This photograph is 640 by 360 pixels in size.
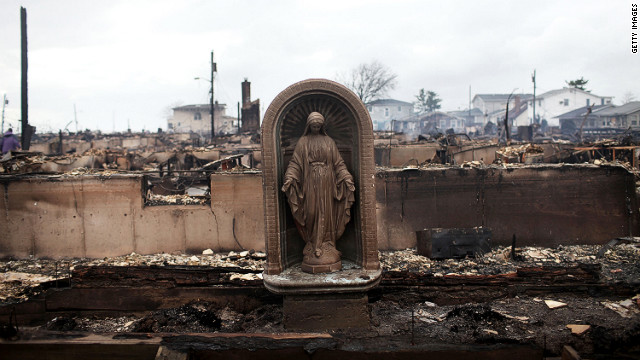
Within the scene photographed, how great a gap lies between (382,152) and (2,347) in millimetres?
11313

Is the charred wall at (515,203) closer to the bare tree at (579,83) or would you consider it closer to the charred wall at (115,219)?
the charred wall at (115,219)

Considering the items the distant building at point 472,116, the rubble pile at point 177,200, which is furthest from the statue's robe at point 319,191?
the distant building at point 472,116

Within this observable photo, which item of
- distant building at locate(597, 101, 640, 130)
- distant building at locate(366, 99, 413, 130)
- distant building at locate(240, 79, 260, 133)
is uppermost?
distant building at locate(366, 99, 413, 130)

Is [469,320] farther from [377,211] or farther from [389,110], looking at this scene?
[389,110]

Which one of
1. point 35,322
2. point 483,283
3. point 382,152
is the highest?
point 382,152

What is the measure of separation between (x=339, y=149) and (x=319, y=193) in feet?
2.54

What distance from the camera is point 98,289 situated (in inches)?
222

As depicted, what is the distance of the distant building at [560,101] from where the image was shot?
5122 centimetres

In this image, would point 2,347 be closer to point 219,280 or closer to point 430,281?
point 219,280

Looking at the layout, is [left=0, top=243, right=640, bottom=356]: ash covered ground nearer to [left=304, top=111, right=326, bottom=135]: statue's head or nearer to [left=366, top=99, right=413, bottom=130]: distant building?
[left=304, top=111, right=326, bottom=135]: statue's head

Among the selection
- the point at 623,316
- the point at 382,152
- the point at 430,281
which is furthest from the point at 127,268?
the point at 382,152

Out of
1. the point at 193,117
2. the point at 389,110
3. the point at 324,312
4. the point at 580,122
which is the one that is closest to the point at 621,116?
the point at 580,122

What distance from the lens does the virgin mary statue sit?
5.23 m

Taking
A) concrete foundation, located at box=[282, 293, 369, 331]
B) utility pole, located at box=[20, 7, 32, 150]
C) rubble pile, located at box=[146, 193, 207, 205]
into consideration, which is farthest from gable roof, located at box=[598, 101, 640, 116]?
utility pole, located at box=[20, 7, 32, 150]
